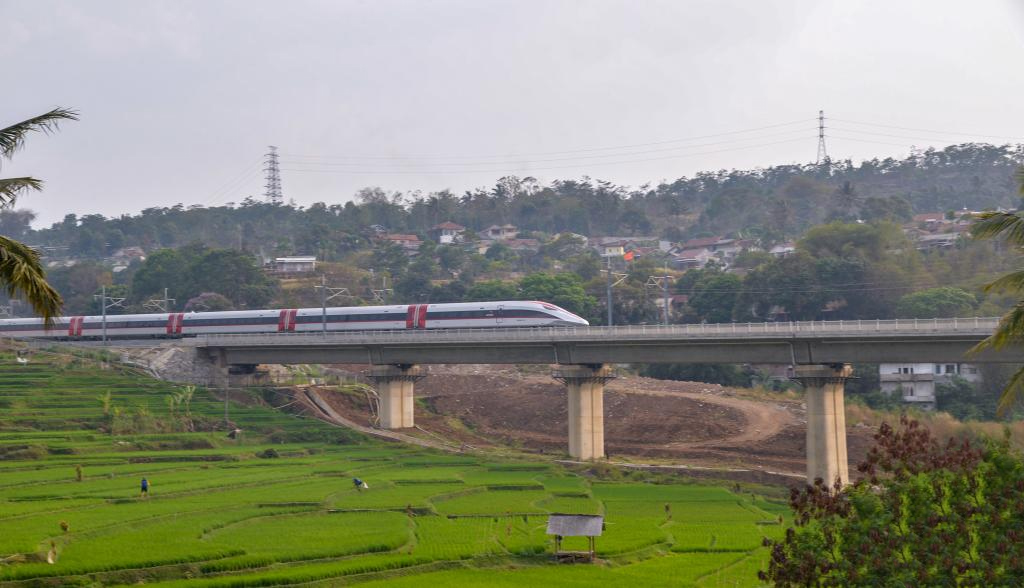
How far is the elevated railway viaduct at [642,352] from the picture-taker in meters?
62.2

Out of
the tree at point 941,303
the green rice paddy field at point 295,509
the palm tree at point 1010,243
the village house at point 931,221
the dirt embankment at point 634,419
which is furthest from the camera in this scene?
the village house at point 931,221

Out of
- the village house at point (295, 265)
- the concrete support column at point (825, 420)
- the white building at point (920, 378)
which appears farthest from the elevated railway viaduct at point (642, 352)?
the village house at point (295, 265)

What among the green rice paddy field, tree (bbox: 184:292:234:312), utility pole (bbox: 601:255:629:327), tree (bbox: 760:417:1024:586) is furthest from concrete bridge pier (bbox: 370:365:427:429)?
tree (bbox: 760:417:1024:586)

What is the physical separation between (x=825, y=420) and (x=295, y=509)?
32.1 metres

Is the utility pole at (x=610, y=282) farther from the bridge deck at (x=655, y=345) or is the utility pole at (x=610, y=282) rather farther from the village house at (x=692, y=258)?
the village house at (x=692, y=258)

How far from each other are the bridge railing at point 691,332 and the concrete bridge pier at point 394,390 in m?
3.40

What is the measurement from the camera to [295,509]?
50.2 m

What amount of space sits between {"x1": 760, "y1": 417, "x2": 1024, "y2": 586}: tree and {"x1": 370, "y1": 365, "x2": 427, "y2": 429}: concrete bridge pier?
2406 inches

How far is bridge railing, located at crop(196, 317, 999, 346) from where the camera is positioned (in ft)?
201

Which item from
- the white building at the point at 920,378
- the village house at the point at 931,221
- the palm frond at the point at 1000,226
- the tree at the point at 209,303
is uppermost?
the village house at the point at 931,221

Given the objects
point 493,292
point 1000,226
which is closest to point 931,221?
point 493,292

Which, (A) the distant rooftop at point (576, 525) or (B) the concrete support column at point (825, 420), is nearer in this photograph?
(A) the distant rooftop at point (576, 525)

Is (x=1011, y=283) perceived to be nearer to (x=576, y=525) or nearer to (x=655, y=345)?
(x=576, y=525)

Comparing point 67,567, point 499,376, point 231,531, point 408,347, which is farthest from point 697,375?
point 67,567
